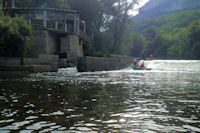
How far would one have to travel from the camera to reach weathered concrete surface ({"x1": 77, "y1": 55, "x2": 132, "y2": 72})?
54.7 feet

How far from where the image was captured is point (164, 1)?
620ft

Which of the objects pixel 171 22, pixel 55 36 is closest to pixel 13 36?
pixel 55 36

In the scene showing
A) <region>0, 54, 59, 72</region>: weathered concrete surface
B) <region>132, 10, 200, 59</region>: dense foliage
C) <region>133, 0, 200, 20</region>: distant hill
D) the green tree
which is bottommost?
<region>0, 54, 59, 72</region>: weathered concrete surface

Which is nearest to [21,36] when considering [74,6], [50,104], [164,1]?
[50,104]

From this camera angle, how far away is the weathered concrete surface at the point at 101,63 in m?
16.7

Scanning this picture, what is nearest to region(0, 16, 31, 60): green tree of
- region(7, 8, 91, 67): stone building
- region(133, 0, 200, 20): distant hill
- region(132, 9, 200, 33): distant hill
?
region(7, 8, 91, 67): stone building

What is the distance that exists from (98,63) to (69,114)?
50.1ft

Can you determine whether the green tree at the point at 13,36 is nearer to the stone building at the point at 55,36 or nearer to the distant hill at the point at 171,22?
the stone building at the point at 55,36

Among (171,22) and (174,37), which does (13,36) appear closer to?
(174,37)

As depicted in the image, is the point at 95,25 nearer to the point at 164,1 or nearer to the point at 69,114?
the point at 69,114

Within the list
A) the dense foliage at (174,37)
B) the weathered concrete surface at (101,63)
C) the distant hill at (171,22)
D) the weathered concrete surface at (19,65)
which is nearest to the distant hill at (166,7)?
the distant hill at (171,22)

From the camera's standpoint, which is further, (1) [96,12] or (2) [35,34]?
(1) [96,12]

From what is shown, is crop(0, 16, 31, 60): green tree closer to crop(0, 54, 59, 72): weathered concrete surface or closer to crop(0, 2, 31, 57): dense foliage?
crop(0, 2, 31, 57): dense foliage

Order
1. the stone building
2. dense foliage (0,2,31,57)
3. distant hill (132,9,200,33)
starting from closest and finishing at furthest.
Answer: dense foliage (0,2,31,57), the stone building, distant hill (132,9,200,33)
